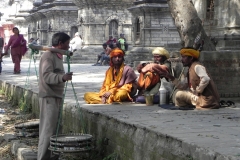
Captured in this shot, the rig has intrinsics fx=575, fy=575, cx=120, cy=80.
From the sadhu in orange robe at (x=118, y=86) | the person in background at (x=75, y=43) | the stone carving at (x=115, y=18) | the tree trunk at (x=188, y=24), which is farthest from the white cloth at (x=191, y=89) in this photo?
the stone carving at (x=115, y=18)

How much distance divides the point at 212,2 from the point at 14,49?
24.2 feet

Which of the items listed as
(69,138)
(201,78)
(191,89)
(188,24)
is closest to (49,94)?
(69,138)

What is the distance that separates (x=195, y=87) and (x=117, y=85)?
5.08 ft

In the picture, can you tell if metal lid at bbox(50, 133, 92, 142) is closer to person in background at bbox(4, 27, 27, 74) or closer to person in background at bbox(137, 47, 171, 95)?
person in background at bbox(137, 47, 171, 95)

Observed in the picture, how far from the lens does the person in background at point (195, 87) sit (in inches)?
356

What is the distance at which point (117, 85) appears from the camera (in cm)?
1016

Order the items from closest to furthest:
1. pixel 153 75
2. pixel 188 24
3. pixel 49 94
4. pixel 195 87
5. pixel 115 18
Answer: pixel 49 94 → pixel 195 87 → pixel 153 75 → pixel 188 24 → pixel 115 18

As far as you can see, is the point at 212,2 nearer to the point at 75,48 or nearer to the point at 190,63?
the point at 190,63

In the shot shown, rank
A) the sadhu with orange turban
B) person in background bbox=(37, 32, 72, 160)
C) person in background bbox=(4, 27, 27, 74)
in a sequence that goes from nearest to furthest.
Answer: person in background bbox=(37, 32, 72, 160), the sadhu with orange turban, person in background bbox=(4, 27, 27, 74)

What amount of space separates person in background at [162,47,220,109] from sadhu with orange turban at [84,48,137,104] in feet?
2.69

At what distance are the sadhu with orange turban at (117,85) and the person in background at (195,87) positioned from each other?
0.82 metres

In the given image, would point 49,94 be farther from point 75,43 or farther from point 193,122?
point 75,43

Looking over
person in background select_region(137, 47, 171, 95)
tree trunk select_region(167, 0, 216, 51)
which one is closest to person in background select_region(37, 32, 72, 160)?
person in background select_region(137, 47, 171, 95)

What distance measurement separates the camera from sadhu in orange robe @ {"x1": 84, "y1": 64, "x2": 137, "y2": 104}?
32.5 ft
